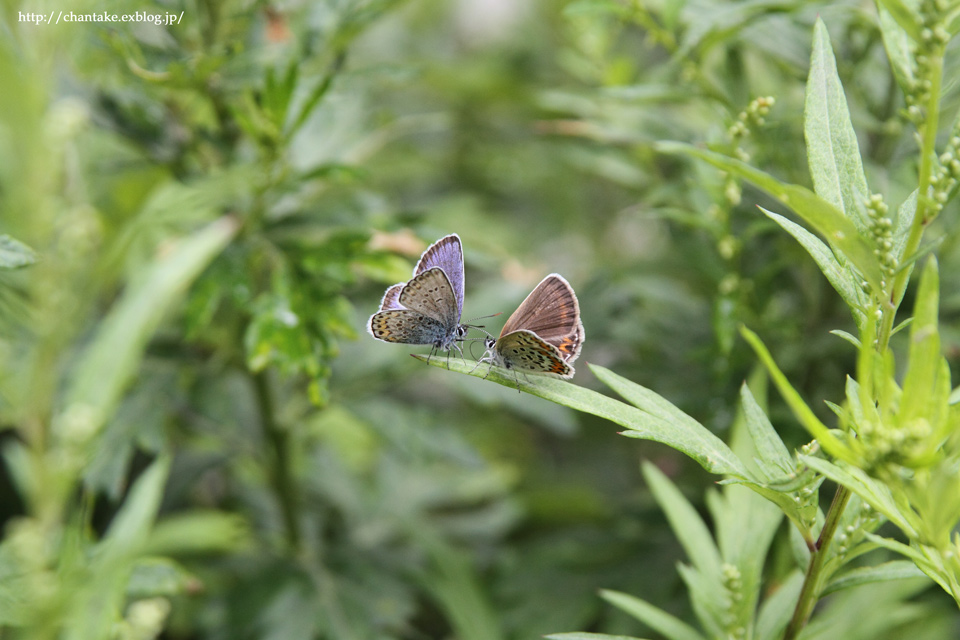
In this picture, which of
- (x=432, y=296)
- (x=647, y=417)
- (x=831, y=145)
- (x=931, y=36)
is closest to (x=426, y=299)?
(x=432, y=296)

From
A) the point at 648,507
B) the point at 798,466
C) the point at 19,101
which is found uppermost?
the point at 19,101

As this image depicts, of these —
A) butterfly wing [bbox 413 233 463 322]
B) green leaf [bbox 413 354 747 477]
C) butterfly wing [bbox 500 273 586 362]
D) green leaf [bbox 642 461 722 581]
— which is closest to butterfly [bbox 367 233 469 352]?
butterfly wing [bbox 413 233 463 322]

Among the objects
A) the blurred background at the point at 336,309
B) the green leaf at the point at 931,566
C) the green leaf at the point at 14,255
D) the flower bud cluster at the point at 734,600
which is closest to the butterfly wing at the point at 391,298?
the blurred background at the point at 336,309

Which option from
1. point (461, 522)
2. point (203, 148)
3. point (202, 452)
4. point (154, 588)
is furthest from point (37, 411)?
point (461, 522)

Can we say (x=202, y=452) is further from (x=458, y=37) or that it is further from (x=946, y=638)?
(x=458, y=37)

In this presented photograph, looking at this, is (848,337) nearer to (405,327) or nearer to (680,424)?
(680,424)

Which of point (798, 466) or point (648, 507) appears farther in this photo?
point (648, 507)

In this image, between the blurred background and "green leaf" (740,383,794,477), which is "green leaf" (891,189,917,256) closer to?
"green leaf" (740,383,794,477)

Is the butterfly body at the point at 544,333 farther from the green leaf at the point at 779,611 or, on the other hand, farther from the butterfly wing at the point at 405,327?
the green leaf at the point at 779,611
